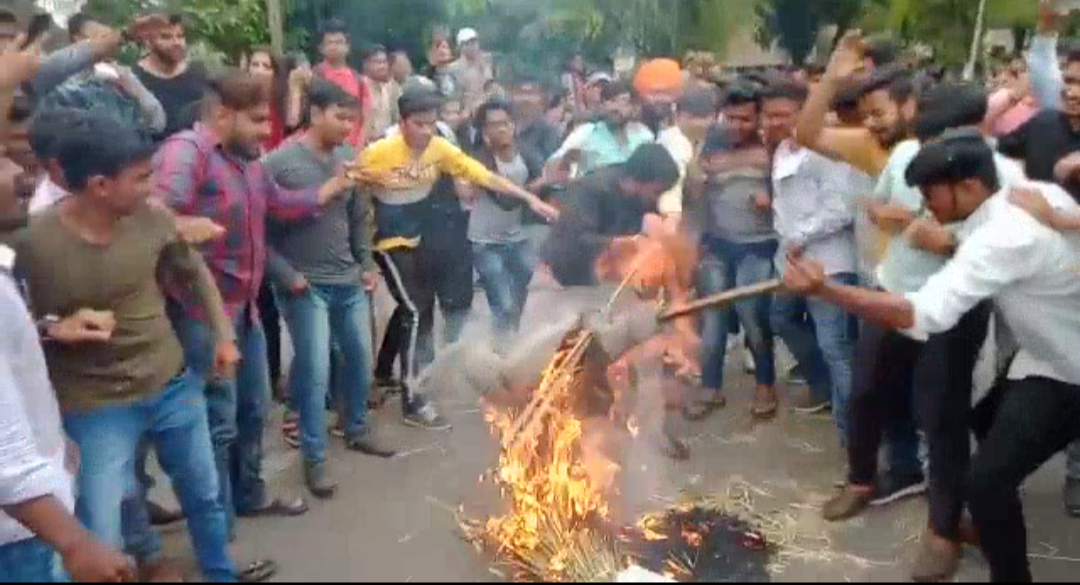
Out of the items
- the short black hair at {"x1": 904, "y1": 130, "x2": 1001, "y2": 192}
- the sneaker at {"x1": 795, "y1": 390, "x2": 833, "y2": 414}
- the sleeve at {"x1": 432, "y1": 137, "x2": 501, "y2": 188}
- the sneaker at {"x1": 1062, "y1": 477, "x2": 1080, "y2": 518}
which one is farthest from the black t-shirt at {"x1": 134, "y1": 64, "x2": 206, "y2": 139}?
the sneaker at {"x1": 1062, "y1": 477, "x2": 1080, "y2": 518}

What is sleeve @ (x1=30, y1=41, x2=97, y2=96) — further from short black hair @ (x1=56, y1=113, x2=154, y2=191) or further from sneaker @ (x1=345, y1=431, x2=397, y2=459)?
sneaker @ (x1=345, y1=431, x2=397, y2=459)

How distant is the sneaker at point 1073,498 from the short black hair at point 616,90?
14.0 ft

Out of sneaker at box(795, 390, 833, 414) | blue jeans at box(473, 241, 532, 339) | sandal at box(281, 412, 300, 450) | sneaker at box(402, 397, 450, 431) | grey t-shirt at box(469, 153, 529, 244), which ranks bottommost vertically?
sneaker at box(795, 390, 833, 414)

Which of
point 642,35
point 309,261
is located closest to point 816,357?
point 309,261

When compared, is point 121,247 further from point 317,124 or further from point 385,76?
point 385,76

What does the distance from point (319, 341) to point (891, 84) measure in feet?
10.1

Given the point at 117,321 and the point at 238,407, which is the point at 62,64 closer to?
the point at 238,407

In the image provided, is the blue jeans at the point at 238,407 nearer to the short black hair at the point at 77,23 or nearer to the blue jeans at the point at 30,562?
the blue jeans at the point at 30,562

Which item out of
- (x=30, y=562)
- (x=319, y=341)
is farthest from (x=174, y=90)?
(x=30, y=562)

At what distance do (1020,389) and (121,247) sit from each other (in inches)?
122

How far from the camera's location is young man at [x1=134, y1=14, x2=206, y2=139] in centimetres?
676

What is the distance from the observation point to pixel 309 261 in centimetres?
592

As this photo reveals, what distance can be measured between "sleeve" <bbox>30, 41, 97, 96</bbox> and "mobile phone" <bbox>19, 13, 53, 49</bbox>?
0.70m

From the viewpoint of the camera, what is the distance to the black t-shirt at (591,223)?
251 inches
